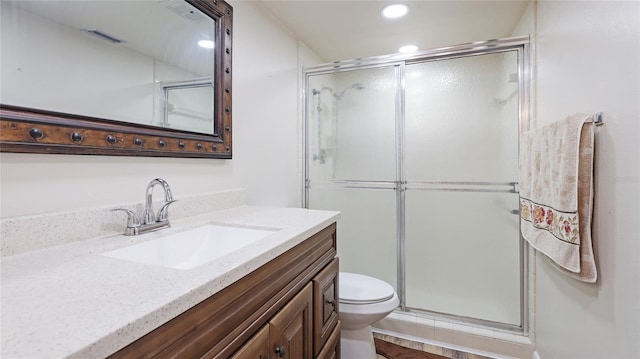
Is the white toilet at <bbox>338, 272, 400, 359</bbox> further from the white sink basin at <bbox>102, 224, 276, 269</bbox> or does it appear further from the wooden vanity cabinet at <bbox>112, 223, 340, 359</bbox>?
the white sink basin at <bbox>102, 224, 276, 269</bbox>

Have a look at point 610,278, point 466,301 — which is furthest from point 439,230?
point 610,278

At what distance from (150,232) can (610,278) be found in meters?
1.53

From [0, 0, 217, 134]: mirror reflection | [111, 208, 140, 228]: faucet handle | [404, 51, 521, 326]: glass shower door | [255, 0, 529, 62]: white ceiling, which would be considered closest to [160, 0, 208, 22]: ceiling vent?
[0, 0, 217, 134]: mirror reflection

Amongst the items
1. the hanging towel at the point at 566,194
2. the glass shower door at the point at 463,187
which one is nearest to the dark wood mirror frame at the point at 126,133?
the glass shower door at the point at 463,187

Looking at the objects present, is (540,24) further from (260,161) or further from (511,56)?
(260,161)

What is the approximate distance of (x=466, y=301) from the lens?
204 cm

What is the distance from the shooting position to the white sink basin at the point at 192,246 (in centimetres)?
90

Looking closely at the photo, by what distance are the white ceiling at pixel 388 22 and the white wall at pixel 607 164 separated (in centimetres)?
62

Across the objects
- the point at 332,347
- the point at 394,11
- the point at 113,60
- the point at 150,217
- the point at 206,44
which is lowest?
the point at 332,347

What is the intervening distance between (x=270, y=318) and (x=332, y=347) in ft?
1.94

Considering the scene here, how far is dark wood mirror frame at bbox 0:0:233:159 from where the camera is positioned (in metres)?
0.74

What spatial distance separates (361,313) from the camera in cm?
152

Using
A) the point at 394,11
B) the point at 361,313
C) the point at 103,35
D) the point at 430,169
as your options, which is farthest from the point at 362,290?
the point at 394,11

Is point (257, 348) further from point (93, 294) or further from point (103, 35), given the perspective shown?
point (103, 35)
